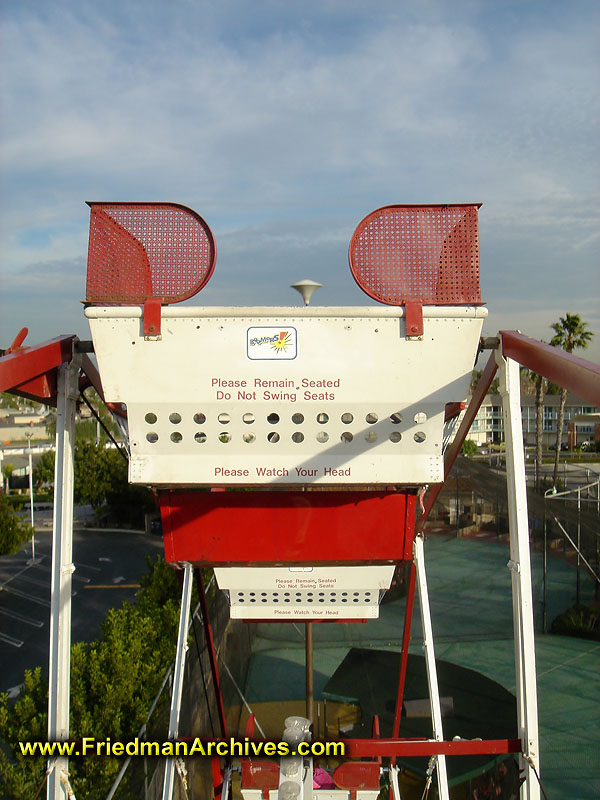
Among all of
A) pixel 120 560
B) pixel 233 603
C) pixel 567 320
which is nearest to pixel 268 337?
pixel 233 603

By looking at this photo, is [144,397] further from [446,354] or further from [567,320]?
[567,320]

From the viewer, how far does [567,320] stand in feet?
92.4

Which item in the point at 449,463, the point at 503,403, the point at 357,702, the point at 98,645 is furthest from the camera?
the point at 357,702

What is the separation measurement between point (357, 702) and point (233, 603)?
6725mm

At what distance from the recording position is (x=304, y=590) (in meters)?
5.38

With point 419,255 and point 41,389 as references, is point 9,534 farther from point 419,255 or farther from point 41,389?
point 419,255

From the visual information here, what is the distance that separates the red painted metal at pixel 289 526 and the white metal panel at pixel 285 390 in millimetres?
546

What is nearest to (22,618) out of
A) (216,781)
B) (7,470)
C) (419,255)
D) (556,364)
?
(216,781)

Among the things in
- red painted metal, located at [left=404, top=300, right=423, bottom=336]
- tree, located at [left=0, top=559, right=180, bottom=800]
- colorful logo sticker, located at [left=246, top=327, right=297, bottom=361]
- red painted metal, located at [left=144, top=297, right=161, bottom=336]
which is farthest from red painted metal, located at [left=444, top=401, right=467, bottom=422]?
tree, located at [left=0, top=559, right=180, bottom=800]

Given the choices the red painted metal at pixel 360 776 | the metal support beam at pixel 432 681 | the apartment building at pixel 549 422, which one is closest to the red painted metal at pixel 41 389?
the metal support beam at pixel 432 681

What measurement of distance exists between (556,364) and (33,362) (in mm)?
3451

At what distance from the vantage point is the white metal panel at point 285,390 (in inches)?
163

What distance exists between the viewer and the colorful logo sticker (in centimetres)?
414

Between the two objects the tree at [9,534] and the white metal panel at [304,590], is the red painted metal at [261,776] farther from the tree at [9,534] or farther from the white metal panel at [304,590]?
the tree at [9,534]
